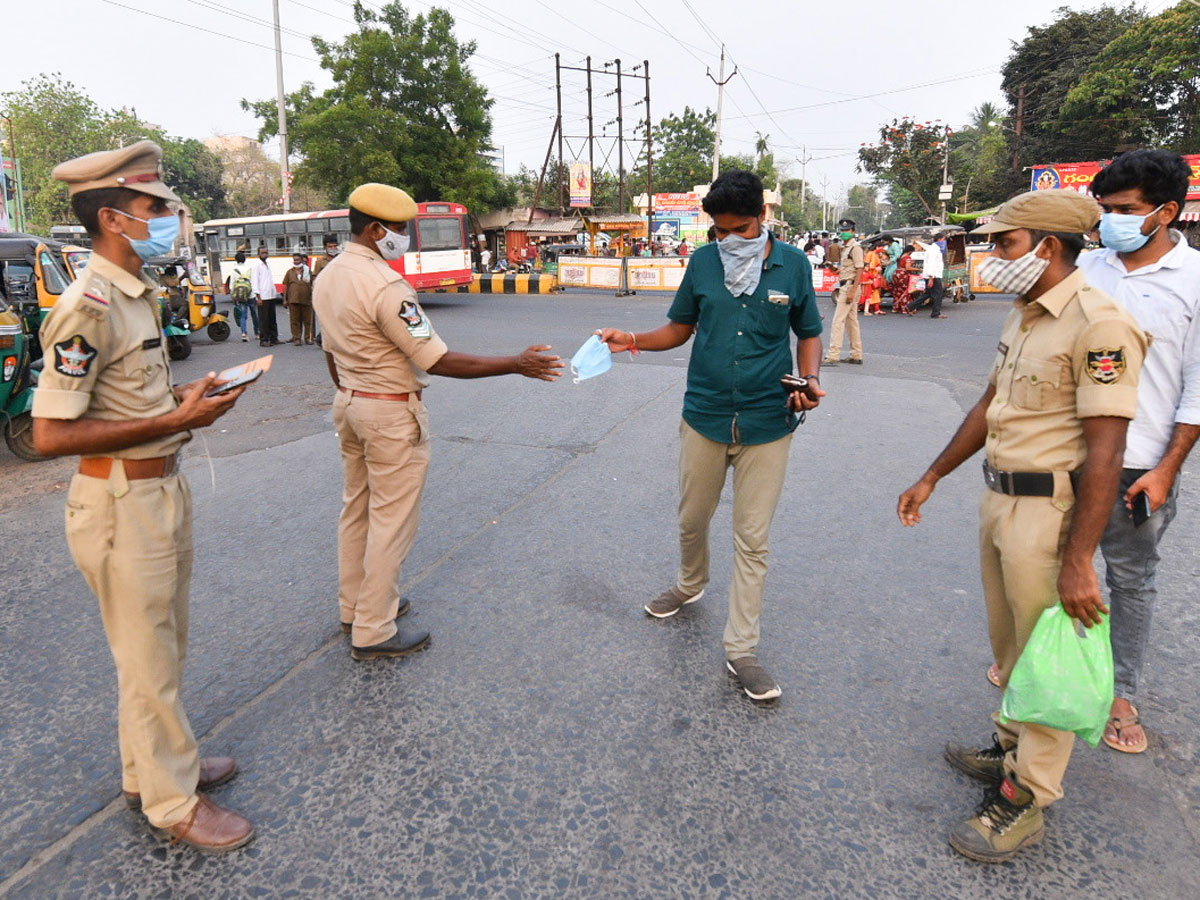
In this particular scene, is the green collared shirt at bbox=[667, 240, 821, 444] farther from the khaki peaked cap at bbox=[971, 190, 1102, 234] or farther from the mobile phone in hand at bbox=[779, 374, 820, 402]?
the khaki peaked cap at bbox=[971, 190, 1102, 234]

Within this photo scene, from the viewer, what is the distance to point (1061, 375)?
2.13 meters

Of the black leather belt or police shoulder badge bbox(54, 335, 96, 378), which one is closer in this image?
police shoulder badge bbox(54, 335, 96, 378)

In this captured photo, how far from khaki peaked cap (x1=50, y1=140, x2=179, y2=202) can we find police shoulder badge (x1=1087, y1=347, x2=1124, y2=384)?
2.48 m

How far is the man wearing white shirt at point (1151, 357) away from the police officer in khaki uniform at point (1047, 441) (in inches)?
23.2

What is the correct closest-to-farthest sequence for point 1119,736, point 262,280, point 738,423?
point 1119,736 → point 738,423 → point 262,280

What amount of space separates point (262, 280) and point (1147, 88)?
34703 mm

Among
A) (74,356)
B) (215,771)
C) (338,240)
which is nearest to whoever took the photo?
(74,356)

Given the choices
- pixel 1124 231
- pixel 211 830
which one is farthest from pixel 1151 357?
pixel 211 830

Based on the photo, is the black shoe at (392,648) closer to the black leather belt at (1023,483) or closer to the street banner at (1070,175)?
the black leather belt at (1023,483)

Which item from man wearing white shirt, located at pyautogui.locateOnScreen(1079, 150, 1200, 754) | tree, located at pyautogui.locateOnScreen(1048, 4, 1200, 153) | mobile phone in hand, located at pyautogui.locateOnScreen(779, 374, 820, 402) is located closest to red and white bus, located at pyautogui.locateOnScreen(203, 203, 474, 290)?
mobile phone in hand, located at pyautogui.locateOnScreen(779, 374, 820, 402)

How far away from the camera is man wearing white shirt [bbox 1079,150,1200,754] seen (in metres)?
2.55

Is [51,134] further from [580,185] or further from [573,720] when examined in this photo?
[573,720]

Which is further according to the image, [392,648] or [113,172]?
[392,648]

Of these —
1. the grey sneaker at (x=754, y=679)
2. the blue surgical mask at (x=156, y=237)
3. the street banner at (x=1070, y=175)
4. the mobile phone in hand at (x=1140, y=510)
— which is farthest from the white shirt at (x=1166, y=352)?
the street banner at (x=1070, y=175)
